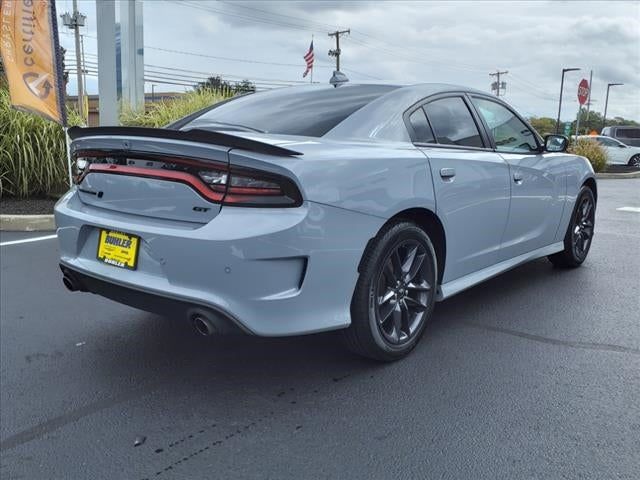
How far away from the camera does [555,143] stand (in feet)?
15.6

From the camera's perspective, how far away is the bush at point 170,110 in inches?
476

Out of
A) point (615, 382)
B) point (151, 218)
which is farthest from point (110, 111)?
point (615, 382)

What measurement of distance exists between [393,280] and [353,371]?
53 cm

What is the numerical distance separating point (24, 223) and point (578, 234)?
6.54 meters

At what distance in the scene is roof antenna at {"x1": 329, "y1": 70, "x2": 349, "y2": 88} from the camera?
3.95 metres

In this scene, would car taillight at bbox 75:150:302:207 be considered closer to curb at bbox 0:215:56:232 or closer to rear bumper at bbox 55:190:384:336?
rear bumper at bbox 55:190:384:336

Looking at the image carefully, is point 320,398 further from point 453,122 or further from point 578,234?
point 578,234

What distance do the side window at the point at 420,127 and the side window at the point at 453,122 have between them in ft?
0.21

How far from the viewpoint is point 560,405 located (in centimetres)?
281

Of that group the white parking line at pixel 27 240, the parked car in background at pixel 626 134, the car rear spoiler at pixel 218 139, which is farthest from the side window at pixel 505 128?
the parked car in background at pixel 626 134

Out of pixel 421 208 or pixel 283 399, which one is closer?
pixel 283 399

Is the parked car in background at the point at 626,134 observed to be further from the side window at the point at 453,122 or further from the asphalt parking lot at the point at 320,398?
the side window at the point at 453,122

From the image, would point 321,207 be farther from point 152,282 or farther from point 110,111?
point 110,111

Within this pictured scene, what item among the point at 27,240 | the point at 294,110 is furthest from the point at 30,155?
the point at 294,110
